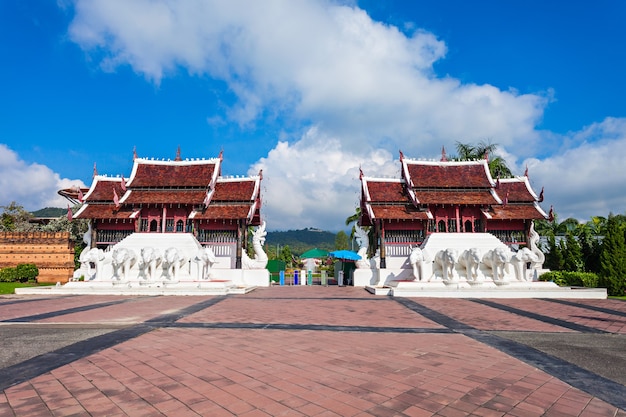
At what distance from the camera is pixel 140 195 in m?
24.1

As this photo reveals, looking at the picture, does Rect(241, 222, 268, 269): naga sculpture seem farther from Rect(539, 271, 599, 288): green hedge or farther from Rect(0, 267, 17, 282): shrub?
Rect(539, 271, 599, 288): green hedge

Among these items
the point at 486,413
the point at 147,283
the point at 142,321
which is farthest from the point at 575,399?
the point at 147,283

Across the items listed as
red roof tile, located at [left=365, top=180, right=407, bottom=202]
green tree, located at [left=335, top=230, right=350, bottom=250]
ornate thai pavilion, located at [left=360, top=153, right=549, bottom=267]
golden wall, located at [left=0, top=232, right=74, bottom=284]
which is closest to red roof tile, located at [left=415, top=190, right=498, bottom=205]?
ornate thai pavilion, located at [left=360, top=153, right=549, bottom=267]

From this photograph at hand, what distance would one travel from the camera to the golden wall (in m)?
24.3

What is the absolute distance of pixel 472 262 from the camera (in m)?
16.3

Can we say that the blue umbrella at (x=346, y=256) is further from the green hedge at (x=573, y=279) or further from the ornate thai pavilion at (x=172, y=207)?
the green hedge at (x=573, y=279)

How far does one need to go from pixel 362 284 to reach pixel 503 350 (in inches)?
658

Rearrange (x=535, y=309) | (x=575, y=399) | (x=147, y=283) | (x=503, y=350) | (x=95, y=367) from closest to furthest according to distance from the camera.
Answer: (x=575, y=399) < (x=95, y=367) < (x=503, y=350) < (x=535, y=309) < (x=147, y=283)

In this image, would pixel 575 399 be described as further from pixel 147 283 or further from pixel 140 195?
pixel 140 195

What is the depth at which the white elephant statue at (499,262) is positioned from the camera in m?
16.2

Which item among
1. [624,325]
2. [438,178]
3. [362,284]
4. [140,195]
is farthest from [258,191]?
[624,325]

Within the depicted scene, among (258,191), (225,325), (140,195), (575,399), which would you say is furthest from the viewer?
(258,191)

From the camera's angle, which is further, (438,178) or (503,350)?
(438,178)

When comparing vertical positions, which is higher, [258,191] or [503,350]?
[258,191]
